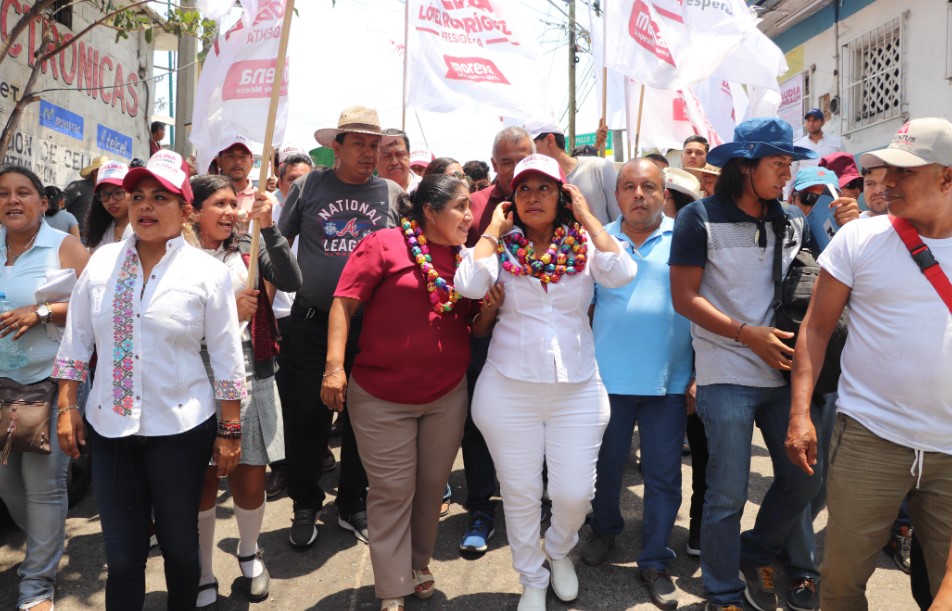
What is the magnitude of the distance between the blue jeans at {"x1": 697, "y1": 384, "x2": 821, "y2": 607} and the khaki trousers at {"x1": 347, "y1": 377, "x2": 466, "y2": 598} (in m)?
1.17

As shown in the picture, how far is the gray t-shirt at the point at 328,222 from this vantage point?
4.05m

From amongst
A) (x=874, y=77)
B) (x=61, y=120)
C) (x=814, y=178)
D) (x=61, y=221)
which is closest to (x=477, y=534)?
Result: (x=814, y=178)

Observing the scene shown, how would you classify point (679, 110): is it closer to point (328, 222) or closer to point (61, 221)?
point (328, 222)

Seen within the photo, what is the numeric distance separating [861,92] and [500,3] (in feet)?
33.4

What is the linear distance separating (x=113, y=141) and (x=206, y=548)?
8614 mm

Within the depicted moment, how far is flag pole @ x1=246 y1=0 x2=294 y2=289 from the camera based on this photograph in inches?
140

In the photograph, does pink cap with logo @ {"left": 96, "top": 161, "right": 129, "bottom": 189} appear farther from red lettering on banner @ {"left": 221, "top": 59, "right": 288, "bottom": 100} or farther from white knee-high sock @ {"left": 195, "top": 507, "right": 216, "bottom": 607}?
white knee-high sock @ {"left": 195, "top": 507, "right": 216, "bottom": 607}

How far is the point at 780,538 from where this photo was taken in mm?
3480

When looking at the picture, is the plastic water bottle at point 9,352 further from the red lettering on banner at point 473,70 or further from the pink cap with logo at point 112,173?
the red lettering on banner at point 473,70

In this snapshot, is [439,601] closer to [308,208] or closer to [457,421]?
[457,421]

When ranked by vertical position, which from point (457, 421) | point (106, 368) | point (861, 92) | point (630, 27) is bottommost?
point (457, 421)

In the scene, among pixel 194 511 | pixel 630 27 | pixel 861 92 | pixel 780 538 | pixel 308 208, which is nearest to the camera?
pixel 194 511

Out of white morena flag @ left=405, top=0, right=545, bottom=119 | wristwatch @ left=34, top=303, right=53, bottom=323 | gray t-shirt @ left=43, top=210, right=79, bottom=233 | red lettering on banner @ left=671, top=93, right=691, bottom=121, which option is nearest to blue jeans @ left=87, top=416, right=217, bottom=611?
wristwatch @ left=34, top=303, right=53, bottom=323

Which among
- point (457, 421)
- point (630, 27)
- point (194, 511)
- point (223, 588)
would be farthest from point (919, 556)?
point (630, 27)
